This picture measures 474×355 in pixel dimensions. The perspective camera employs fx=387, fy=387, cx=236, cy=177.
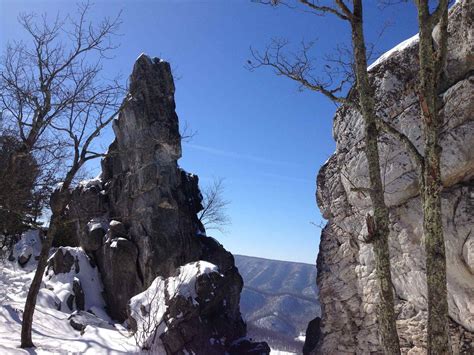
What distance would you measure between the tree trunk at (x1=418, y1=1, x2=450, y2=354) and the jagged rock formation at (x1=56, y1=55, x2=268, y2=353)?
18.2 metres

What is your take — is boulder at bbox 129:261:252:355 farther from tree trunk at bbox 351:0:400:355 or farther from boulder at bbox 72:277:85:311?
boulder at bbox 72:277:85:311

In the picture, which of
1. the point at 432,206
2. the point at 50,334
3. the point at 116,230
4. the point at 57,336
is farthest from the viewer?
the point at 116,230

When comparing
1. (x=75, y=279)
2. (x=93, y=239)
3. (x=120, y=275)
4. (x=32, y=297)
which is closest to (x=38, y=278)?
(x=32, y=297)

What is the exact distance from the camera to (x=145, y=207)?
1085 inches

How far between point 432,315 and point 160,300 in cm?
1025

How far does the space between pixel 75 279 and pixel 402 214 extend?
814 inches

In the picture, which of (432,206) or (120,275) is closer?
(432,206)

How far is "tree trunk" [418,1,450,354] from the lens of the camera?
20.2 feet

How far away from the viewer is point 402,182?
13.0m

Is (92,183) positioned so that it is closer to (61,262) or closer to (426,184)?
(61,262)

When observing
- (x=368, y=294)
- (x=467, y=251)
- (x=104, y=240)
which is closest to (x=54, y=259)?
(x=104, y=240)

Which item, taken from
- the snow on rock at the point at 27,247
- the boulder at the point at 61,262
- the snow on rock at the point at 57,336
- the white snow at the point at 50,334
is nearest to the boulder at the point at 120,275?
the boulder at the point at 61,262

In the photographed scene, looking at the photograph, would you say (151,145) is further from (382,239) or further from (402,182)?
(382,239)

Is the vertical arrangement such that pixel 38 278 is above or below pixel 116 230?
below
